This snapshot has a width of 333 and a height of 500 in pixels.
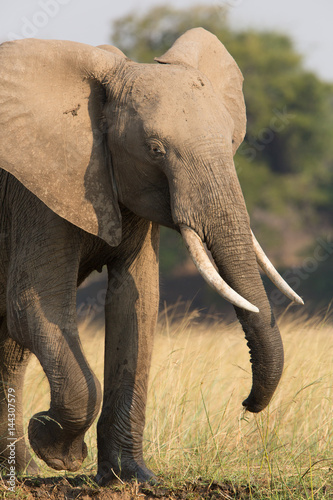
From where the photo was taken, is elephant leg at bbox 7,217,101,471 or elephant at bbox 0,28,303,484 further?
elephant leg at bbox 7,217,101,471

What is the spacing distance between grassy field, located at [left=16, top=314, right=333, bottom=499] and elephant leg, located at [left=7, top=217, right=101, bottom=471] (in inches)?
22.7

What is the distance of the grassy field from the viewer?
3955 millimetres

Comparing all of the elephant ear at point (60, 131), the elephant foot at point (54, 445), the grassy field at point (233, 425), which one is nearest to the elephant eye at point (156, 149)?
the elephant ear at point (60, 131)

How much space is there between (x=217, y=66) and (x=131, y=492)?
245 cm

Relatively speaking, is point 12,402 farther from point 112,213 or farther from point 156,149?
point 156,149

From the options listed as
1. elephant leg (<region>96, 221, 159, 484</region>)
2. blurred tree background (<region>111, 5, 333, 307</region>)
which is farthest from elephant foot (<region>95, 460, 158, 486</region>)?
blurred tree background (<region>111, 5, 333, 307</region>)

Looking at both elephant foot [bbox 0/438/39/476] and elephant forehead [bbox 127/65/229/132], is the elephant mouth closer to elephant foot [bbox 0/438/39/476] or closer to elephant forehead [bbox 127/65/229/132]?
elephant forehead [bbox 127/65/229/132]

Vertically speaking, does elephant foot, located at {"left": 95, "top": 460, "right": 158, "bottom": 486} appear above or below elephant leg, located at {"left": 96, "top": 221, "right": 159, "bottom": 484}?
below

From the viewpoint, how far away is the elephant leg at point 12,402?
509 cm

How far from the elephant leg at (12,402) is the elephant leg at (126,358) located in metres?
0.87

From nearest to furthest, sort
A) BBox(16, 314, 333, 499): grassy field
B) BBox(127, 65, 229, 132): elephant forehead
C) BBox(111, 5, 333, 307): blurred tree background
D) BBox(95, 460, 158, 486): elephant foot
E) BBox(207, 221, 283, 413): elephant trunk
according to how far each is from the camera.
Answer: BBox(207, 221, 283, 413): elephant trunk < BBox(127, 65, 229, 132): elephant forehead < BBox(16, 314, 333, 499): grassy field < BBox(95, 460, 158, 486): elephant foot < BBox(111, 5, 333, 307): blurred tree background

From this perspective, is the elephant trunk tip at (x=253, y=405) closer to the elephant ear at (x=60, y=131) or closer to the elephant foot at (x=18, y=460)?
the elephant ear at (x=60, y=131)

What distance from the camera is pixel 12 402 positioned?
17.0 feet

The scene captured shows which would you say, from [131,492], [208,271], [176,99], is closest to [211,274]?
[208,271]
